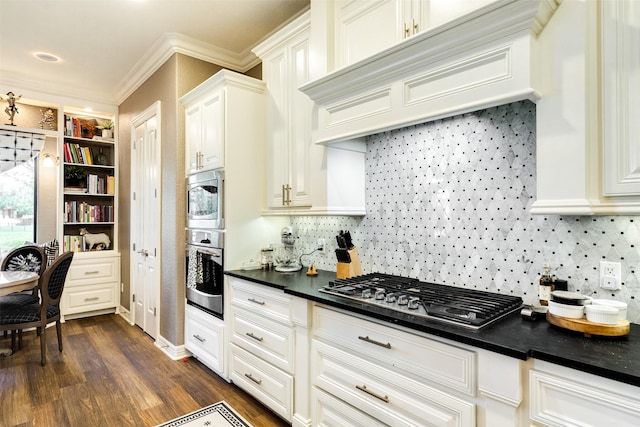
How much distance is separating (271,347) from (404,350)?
1036 millimetres

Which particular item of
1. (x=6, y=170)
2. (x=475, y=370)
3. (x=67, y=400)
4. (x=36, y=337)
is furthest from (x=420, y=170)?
(x=6, y=170)

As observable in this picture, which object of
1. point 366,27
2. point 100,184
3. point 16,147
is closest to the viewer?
point 366,27

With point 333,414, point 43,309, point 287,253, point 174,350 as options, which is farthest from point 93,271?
point 333,414

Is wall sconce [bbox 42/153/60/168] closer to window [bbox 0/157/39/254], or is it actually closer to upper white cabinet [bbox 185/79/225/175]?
window [bbox 0/157/39/254]

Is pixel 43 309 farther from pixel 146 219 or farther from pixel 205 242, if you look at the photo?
pixel 205 242

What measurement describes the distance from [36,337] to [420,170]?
4.38 m

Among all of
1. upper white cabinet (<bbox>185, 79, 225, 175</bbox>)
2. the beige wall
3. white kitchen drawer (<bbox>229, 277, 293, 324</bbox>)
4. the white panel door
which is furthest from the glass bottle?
the white panel door

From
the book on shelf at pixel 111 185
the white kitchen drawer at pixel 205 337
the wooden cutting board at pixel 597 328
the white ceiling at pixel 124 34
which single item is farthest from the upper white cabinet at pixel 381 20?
the book on shelf at pixel 111 185

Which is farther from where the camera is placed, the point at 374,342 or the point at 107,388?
the point at 107,388

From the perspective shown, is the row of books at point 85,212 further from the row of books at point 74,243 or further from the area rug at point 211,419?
the area rug at point 211,419

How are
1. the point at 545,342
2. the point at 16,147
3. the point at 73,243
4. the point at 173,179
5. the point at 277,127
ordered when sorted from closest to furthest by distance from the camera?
the point at 545,342, the point at 277,127, the point at 173,179, the point at 16,147, the point at 73,243

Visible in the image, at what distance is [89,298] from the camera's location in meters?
4.54

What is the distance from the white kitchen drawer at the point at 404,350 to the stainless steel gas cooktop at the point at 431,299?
0.34ft

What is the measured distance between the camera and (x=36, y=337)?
3.78 m
